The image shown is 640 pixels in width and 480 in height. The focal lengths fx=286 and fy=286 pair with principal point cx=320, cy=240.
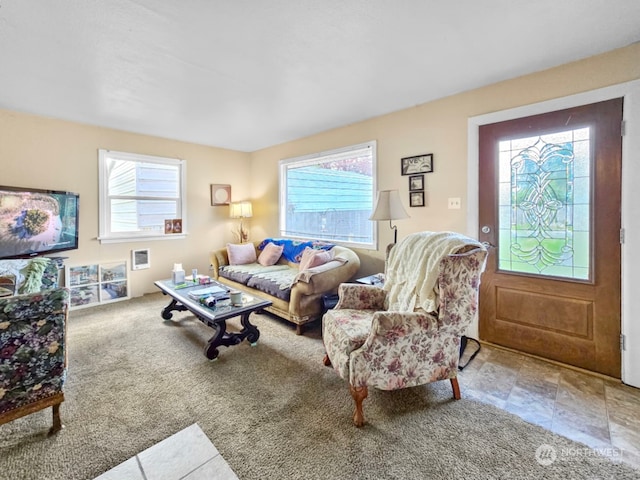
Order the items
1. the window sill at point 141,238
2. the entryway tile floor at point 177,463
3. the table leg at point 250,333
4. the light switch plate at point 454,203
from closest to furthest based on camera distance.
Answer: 1. the entryway tile floor at point 177,463
2. the table leg at point 250,333
3. the light switch plate at point 454,203
4. the window sill at point 141,238

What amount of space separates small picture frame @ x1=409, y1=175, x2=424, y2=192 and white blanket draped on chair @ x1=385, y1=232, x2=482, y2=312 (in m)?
0.94

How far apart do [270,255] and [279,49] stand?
2.71 m

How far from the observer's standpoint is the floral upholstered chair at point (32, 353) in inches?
54.3

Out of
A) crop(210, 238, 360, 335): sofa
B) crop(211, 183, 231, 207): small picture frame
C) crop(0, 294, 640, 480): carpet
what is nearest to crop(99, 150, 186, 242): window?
crop(211, 183, 231, 207): small picture frame

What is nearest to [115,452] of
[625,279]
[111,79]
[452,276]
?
[452,276]

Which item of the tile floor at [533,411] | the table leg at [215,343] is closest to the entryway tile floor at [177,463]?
the tile floor at [533,411]

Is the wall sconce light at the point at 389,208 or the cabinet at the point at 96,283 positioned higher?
the wall sconce light at the point at 389,208

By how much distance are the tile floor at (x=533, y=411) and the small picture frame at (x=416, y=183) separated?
65.9 inches

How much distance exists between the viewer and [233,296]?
2.49 meters

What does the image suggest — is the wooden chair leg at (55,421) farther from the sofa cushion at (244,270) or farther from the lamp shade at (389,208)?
the lamp shade at (389,208)

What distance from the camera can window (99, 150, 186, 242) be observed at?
379 centimetres

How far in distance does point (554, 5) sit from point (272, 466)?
112 inches

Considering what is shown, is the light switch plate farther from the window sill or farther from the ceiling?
the window sill

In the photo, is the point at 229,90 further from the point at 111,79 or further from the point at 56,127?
the point at 56,127
